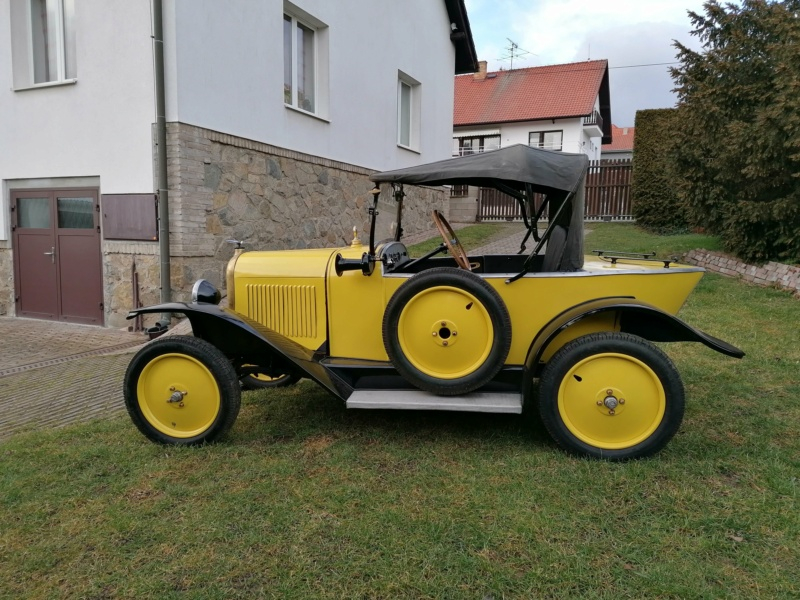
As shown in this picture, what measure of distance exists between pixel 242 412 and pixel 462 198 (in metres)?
13.1

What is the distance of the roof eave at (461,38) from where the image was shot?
14405 mm

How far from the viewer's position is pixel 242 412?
166 inches

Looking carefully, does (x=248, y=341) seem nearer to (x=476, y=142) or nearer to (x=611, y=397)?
(x=611, y=397)

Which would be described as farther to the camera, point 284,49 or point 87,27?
point 284,49

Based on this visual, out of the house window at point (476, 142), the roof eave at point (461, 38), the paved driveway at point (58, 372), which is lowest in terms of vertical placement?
the paved driveway at point (58, 372)

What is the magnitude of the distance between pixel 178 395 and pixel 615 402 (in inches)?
103

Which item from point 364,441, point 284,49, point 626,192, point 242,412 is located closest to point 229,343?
point 242,412

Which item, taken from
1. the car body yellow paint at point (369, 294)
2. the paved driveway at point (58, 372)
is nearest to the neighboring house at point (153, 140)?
the paved driveway at point (58, 372)

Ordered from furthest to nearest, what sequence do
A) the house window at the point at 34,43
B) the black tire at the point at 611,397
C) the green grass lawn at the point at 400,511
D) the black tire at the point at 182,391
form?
the house window at the point at 34,43, the black tire at the point at 182,391, the black tire at the point at 611,397, the green grass lawn at the point at 400,511

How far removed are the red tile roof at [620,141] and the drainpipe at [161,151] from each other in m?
43.8

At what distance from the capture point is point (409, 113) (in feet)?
44.3

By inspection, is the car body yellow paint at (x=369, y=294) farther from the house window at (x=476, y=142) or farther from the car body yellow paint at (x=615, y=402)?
the house window at (x=476, y=142)

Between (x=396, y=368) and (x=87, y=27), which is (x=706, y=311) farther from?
(x=87, y=27)

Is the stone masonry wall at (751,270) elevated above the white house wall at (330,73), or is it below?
below
